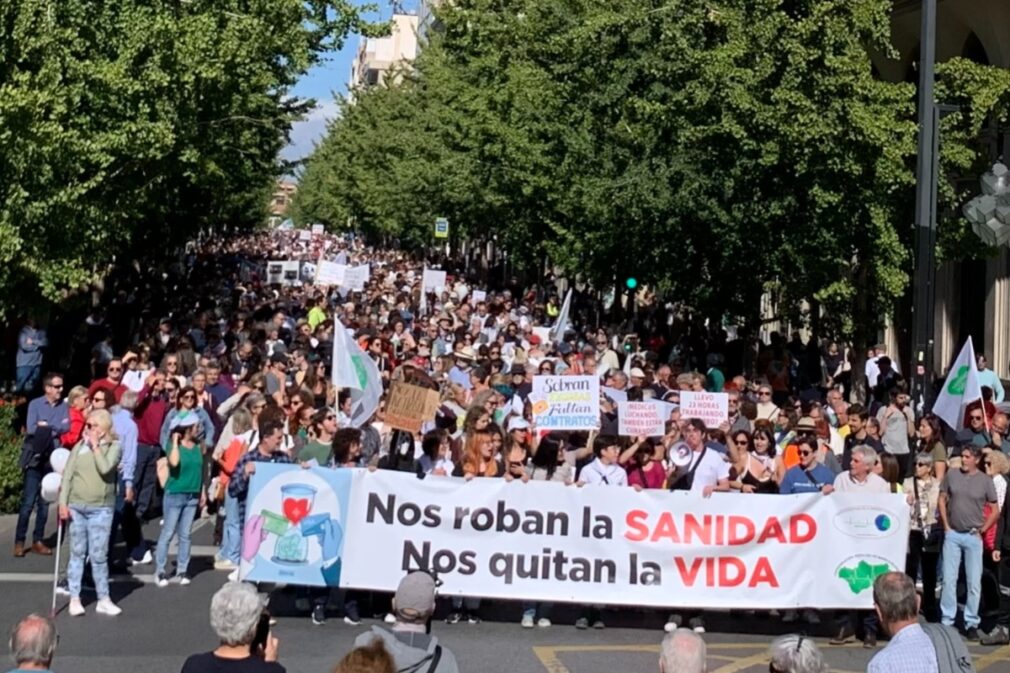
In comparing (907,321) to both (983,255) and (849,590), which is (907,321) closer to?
(983,255)

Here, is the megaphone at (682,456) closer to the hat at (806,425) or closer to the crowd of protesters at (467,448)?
the crowd of protesters at (467,448)

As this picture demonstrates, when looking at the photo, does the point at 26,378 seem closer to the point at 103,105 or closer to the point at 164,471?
the point at 103,105

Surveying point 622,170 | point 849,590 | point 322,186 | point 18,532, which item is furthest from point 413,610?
point 322,186

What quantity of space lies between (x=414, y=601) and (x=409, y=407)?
7.20 metres

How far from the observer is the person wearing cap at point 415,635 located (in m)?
6.38

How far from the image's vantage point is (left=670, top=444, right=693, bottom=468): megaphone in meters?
13.4

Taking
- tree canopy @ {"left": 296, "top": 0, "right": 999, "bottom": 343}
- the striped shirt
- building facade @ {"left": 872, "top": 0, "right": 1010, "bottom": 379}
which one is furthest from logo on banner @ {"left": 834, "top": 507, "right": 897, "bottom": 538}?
building facade @ {"left": 872, "top": 0, "right": 1010, "bottom": 379}

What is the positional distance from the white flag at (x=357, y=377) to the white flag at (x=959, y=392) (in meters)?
5.43

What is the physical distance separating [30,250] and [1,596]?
7.13 metres

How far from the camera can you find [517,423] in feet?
50.2

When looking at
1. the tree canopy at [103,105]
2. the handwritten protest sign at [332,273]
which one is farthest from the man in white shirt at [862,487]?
the handwritten protest sign at [332,273]

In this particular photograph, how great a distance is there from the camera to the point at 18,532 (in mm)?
14531

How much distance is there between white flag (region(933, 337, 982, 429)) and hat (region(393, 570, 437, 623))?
1001cm

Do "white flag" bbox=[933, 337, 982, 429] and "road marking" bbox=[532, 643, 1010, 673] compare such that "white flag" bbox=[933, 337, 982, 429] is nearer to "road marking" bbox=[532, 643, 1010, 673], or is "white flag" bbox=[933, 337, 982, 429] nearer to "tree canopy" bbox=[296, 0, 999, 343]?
"road marking" bbox=[532, 643, 1010, 673]
